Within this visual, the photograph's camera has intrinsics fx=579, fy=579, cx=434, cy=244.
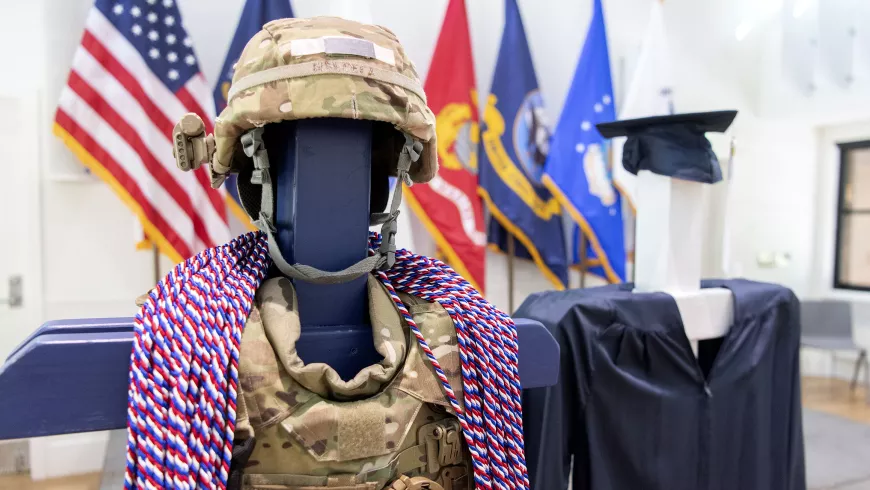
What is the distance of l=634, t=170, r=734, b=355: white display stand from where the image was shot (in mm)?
1653

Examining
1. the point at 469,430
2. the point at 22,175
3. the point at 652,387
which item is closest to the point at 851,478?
the point at 652,387

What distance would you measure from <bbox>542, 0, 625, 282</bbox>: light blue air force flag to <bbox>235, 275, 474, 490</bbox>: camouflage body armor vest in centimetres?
223

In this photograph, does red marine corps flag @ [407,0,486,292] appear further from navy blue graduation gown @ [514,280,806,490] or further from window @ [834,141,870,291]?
window @ [834,141,870,291]

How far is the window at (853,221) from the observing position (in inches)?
161

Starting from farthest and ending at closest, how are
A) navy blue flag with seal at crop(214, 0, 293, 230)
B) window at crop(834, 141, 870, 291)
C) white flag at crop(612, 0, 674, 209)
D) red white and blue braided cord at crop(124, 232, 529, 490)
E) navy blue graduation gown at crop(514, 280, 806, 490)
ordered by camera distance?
window at crop(834, 141, 870, 291), white flag at crop(612, 0, 674, 209), navy blue flag with seal at crop(214, 0, 293, 230), navy blue graduation gown at crop(514, 280, 806, 490), red white and blue braided cord at crop(124, 232, 529, 490)

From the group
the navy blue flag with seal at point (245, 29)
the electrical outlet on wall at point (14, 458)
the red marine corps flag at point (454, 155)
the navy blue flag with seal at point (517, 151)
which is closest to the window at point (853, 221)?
the navy blue flag with seal at point (517, 151)

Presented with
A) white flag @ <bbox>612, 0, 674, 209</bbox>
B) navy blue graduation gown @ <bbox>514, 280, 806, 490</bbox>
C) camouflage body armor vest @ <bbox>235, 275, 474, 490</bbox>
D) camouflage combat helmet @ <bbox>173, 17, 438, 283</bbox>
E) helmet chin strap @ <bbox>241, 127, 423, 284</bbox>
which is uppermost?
white flag @ <bbox>612, 0, 674, 209</bbox>

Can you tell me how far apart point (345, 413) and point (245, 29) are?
7.04ft

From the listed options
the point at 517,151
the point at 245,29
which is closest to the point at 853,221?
the point at 517,151

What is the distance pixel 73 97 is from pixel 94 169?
A: 10.4 inches

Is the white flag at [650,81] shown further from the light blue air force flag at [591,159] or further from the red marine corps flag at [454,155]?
the red marine corps flag at [454,155]

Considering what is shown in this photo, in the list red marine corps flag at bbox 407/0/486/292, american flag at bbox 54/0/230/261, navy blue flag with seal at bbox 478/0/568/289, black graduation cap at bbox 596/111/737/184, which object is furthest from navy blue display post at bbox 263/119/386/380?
navy blue flag with seal at bbox 478/0/568/289

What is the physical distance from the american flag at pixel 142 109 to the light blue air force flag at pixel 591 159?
1.63m

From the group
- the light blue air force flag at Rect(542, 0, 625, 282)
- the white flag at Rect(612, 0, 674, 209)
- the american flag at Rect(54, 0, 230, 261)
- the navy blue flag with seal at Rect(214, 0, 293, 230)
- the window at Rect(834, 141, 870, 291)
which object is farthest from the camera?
the window at Rect(834, 141, 870, 291)
